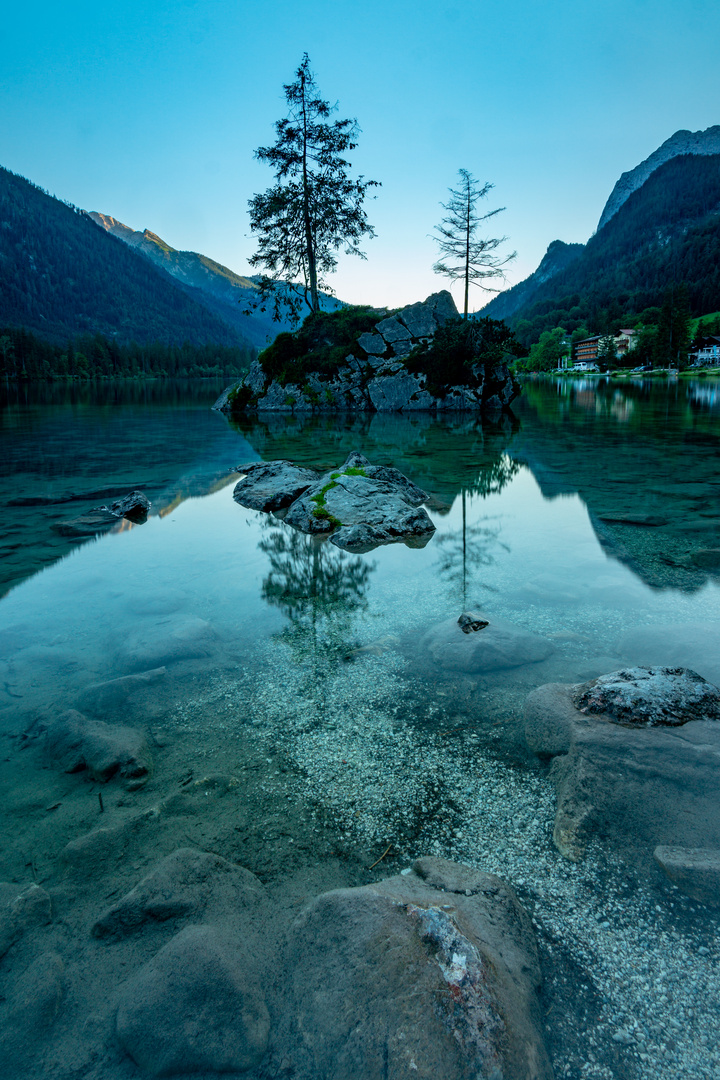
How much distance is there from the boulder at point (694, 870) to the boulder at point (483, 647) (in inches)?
80.5

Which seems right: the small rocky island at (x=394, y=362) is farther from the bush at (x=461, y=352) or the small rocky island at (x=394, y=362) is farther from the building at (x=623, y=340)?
the building at (x=623, y=340)

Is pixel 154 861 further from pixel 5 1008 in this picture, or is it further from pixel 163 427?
pixel 163 427

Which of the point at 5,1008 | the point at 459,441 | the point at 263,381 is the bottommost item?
the point at 5,1008

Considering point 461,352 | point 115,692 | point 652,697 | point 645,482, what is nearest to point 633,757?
point 652,697

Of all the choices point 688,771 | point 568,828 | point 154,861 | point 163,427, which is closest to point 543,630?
point 688,771

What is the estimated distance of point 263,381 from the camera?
36.4m

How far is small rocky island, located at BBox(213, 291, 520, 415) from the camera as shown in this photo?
31953 mm

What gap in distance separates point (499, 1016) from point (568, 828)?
1228 millimetres

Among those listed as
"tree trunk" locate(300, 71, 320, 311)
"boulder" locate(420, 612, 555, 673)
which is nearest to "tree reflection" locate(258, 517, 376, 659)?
"boulder" locate(420, 612, 555, 673)

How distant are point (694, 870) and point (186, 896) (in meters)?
2.50

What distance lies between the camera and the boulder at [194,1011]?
1.95 meters

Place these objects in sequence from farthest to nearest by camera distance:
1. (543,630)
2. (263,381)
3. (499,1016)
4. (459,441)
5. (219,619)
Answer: (263,381), (459,441), (219,619), (543,630), (499,1016)

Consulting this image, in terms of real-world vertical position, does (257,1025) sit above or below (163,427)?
below

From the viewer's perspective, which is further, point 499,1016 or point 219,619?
point 219,619
